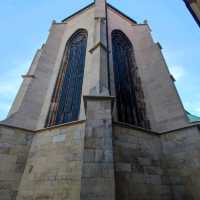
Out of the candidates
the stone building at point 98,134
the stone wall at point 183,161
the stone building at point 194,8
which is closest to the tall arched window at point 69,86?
the stone building at point 98,134

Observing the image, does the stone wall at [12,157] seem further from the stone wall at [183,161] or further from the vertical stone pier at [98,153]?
the stone wall at [183,161]

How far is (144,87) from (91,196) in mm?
6236

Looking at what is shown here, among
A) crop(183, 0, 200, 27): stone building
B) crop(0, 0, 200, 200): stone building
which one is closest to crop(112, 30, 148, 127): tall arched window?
crop(0, 0, 200, 200): stone building

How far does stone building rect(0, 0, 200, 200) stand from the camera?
4.46 metres

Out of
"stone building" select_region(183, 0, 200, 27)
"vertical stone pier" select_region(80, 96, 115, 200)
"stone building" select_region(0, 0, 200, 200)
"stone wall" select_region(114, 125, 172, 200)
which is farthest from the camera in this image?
"stone building" select_region(183, 0, 200, 27)

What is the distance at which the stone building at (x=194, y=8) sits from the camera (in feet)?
15.8

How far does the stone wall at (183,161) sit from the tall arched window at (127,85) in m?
1.51

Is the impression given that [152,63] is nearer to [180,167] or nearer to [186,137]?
[186,137]

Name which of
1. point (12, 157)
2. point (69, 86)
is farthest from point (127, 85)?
point (12, 157)

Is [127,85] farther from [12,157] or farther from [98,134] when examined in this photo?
[12,157]

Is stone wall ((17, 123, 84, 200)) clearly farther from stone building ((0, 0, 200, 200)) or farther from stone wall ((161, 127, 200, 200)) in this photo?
stone wall ((161, 127, 200, 200))

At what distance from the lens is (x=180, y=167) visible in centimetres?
554

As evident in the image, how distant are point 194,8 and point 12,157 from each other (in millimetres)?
6935

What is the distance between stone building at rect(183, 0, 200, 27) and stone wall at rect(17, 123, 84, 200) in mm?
4545
